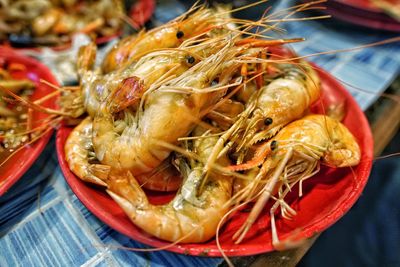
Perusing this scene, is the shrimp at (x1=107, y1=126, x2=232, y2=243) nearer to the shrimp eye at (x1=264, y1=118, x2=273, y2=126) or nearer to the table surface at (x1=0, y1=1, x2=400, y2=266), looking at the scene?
the table surface at (x1=0, y1=1, x2=400, y2=266)

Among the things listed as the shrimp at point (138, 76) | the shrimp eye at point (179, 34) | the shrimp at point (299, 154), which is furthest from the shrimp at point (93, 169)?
the shrimp eye at point (179, 34)

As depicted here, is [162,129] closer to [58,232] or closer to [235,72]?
[235,72]

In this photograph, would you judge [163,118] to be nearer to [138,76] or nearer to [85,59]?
[138,76]

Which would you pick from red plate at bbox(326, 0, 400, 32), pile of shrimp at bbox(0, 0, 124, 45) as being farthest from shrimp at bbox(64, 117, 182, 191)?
red plate at bbox(326, 0, 400, 32)

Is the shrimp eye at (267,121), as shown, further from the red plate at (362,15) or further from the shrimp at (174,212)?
the red plate at (362,15)

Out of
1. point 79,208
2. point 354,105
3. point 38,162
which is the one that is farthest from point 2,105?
point 354,105

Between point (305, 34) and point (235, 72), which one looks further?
point (305, 34)
